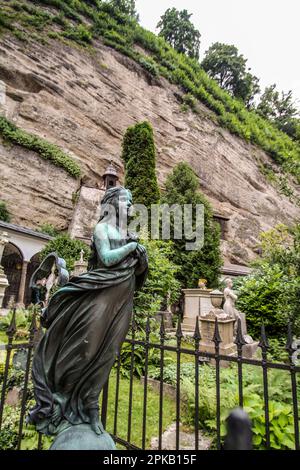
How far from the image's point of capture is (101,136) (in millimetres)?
25938

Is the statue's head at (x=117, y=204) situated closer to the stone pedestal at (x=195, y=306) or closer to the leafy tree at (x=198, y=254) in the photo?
the stone pedestal at (x=195, y=306)

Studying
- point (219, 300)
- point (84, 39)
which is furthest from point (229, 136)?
point (219, 300)

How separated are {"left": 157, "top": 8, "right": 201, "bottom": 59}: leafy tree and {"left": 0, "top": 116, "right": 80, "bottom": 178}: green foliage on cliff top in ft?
105

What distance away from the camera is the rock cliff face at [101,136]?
22.4 m

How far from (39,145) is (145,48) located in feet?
67.2

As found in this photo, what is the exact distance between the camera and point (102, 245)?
2.12m

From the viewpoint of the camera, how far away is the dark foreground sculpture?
195 centimetres

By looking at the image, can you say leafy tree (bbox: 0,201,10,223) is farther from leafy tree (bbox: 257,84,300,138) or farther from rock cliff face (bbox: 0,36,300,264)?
leafy tree (bbox: 257,84,300,138)

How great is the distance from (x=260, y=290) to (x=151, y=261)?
5.80m

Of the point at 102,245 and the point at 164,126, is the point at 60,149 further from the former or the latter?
the point at 102,245

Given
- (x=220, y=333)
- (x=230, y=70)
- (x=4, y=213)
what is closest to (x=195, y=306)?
(x=220, y=333)

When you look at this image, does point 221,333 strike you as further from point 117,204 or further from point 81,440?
point 117,204

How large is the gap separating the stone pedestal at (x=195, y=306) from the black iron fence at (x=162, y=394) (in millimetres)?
6265

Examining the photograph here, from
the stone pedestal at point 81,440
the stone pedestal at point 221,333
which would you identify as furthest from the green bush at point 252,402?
the stone pedestal at point 221,333
